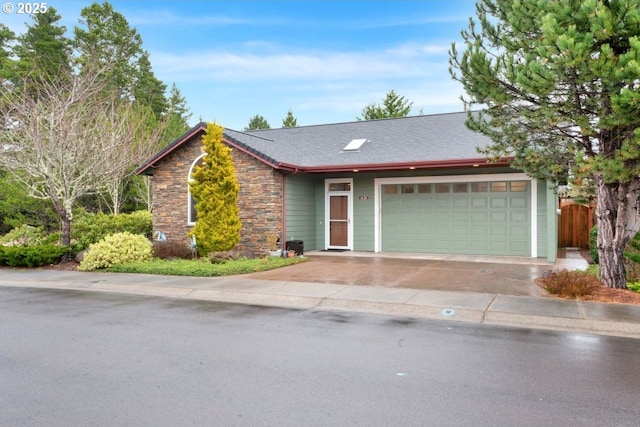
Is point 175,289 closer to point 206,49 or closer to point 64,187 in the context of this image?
point 64,187

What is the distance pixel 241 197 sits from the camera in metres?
14.6

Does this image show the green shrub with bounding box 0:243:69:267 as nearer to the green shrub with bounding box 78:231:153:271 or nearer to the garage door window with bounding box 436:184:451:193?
the green shrub with bounding box 78:231:153:271

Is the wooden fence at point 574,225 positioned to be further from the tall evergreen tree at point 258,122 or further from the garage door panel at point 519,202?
the tall evergreen tree at point 258,122

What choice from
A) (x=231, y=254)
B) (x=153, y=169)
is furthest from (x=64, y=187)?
(x=231, y=254)

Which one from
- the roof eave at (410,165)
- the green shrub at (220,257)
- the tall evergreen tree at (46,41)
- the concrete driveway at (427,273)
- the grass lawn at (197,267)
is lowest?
the concrete driveway at (427,273)

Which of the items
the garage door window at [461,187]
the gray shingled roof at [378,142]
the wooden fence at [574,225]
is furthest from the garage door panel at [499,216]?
the wooden fence at [574,225]

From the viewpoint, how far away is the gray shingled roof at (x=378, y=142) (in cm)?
1445

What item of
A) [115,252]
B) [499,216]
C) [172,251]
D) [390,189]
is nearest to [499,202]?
[499,216]

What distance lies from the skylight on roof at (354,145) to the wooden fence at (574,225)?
830cm

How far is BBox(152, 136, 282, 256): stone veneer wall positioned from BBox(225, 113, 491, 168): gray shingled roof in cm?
70

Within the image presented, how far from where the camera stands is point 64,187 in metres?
14.5

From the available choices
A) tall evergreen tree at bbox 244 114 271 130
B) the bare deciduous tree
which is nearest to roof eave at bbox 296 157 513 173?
the bare deciduous tree

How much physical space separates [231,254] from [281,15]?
32.6 ft

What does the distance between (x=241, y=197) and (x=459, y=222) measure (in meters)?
6.99
